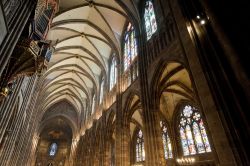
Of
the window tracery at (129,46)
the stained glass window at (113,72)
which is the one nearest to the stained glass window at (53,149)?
the stained glass window at (113,72)

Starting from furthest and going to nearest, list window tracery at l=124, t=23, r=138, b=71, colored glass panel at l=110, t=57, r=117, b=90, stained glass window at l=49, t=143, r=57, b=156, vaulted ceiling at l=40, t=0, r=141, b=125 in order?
stained glass window at l=49, t=143, r=57, b=156 < colored glass panel at l=110, t=57, r=117, b=90 < vaulted ceiling at l=40, t=0, r=141, b=125 < window tracery at l=124, t=23, r=138, b=71

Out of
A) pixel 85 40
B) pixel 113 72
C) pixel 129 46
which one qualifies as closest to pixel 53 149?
pixel 113 72

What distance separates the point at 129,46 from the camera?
47.6 feet

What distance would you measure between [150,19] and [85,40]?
935cm

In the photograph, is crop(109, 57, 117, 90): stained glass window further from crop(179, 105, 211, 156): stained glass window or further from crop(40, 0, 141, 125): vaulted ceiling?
crop(179, 105, 211, 156): stained glass window

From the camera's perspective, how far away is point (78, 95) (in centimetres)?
2883

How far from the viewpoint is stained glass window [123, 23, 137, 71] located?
13586 millimetres

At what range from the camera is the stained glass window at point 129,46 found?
535 inches

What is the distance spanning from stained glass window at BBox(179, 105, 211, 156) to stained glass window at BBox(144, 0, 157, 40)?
688 centimetres

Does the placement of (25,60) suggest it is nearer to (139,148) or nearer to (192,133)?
(192,133)

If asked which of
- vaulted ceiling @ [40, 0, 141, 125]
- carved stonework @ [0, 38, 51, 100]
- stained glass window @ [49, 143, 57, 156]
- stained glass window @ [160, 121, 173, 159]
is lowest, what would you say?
stained glass window @ [160, 121, 173, 159]

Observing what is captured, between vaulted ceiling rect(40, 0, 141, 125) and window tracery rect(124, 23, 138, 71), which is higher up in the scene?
vaulted ceiling rect(40, 0, 141, 125)

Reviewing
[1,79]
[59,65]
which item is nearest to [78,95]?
[59,65]

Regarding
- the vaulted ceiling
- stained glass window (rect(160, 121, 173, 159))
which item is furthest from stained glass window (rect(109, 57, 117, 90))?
stained glass window (rect(160, 121, 173, 159))
